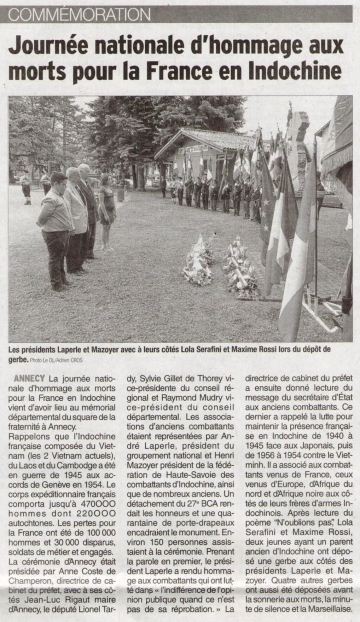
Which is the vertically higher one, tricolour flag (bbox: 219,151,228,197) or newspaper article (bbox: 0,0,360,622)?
tricolour flag (bbox: 219,151,228,197)

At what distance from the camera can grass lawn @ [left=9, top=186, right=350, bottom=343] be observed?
6.32ft

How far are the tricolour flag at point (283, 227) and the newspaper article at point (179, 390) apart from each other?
21 centimetres

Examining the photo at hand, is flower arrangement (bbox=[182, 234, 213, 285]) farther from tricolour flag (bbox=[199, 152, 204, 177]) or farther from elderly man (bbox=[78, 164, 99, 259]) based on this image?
tricolour flag (bbox=[199, 152, 204, 177])

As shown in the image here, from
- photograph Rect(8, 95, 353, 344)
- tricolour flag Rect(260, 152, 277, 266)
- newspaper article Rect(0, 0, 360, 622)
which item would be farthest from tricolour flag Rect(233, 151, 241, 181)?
newspaper article Rect(0, 0, 360, 622)

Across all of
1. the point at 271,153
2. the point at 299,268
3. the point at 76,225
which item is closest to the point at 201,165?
the point at 271,153

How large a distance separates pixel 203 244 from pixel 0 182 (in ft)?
3.57

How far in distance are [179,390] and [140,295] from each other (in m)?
0.61

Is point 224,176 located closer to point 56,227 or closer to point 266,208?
point 266,208

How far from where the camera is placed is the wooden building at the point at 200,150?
298 centimetres

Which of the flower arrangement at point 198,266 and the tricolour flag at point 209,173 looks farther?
the tricolour flag at point 209,173

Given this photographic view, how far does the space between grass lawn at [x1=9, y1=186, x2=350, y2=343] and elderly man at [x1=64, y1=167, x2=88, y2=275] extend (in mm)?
72

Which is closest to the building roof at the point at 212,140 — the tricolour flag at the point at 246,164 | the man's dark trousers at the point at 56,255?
the tricolour flag at the point at 246,164

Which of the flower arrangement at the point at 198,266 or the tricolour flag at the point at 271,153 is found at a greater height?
the tricolour flag at the point at 271,153

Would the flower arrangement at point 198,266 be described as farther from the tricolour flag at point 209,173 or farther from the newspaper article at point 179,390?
the tricolour flag at point 209,173
